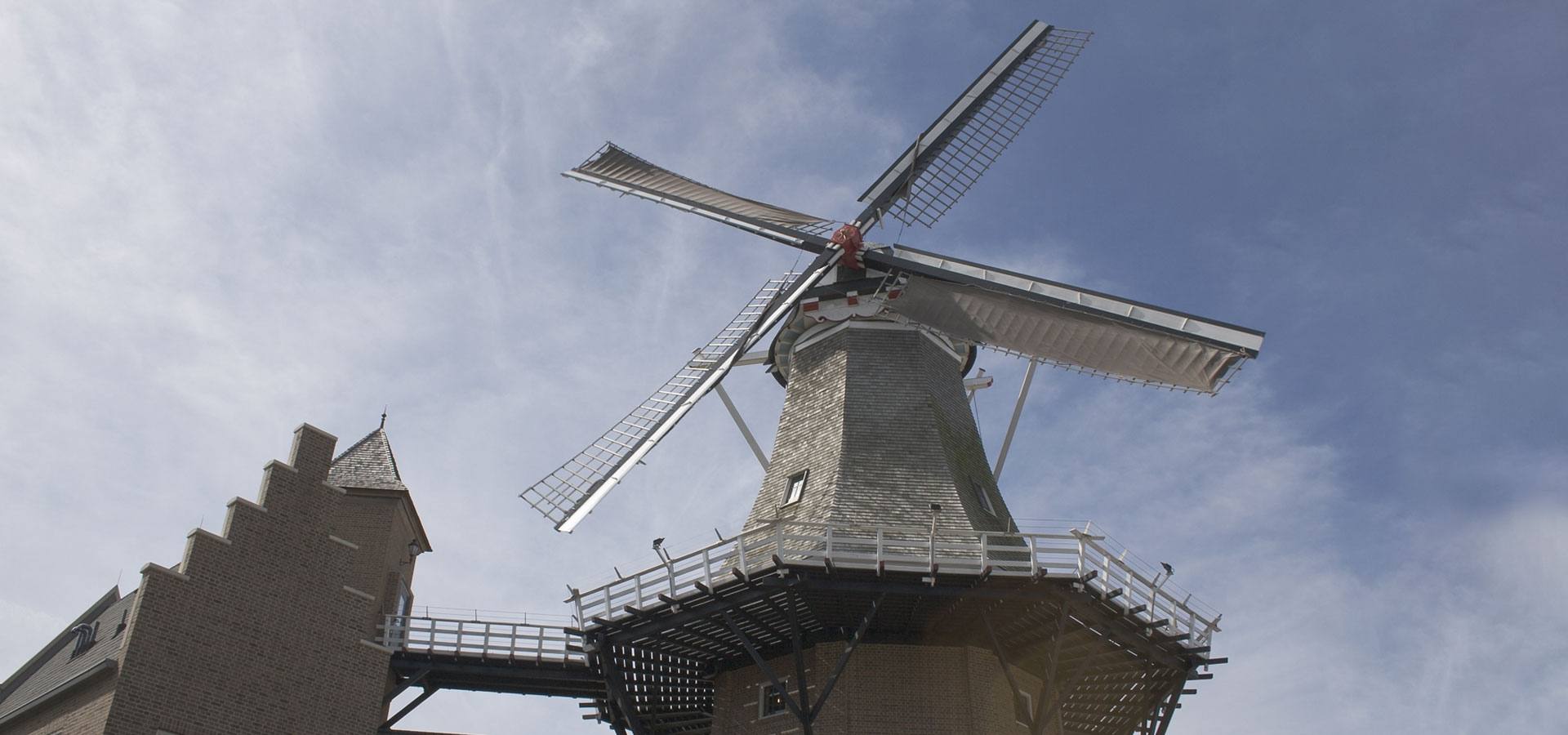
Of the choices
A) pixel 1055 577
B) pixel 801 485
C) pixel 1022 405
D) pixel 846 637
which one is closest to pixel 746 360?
pixel 801 485

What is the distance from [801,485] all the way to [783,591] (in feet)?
12.1

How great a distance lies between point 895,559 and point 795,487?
4.20 metres

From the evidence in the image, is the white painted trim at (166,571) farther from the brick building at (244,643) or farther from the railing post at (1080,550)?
the railing post at (1080,550)

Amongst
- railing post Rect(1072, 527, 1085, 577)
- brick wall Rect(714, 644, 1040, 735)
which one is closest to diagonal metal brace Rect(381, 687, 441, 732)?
brick wall Rect(714, 644, 1040, 735)

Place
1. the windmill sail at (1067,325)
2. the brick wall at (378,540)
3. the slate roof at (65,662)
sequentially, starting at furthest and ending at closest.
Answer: the brick wall at (378,540) → the windmill sail at (1067,325) → the slate roof at (65,662)

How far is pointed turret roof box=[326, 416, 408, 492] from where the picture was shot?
89.6ft

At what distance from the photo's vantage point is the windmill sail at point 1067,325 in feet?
71.9

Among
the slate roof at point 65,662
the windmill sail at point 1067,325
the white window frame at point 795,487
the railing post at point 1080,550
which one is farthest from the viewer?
the white window frame at point 795,487

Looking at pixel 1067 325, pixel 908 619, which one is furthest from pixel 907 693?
pixel 1067 325

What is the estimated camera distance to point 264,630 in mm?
21859

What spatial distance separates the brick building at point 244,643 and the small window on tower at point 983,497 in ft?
37.5

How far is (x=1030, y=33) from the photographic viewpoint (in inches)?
1154

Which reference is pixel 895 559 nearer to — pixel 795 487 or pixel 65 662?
pixel 795 487

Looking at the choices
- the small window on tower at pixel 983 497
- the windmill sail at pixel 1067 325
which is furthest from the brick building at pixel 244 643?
the windmill sail at pixel 1067 325
